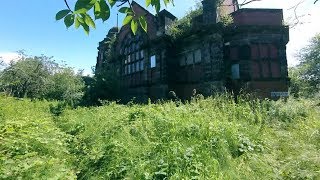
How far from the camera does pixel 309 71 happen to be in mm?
36188

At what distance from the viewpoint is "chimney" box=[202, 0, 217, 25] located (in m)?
15.7

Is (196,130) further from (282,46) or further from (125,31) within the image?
(125,31)

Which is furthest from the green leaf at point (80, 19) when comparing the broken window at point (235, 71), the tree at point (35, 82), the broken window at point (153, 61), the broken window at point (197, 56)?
the tree at point (35, 82)

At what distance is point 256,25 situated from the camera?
15.1 metres

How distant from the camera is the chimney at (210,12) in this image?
1567 cm

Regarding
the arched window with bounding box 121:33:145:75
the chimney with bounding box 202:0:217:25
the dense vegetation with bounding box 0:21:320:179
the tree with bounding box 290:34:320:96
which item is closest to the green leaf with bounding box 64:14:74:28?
the dense vegetation with bounding box 0:21:320:179

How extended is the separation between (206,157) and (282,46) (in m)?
12.1

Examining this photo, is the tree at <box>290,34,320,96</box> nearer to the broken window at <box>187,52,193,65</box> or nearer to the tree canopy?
the broken window at <box>187,52,193,65</box>

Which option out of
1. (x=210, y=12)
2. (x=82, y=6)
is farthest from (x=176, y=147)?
(x=210, y=12)

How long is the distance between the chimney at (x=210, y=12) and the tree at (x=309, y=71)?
66.8 ft

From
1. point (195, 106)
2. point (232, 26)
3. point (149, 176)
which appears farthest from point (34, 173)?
point (232, 26)

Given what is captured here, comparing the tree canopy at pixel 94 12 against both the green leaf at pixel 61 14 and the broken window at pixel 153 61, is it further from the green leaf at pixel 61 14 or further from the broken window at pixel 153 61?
the broken window at pixel 153 61

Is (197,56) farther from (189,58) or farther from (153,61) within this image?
(153,61)

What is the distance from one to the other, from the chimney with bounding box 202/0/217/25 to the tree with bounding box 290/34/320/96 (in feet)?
66.8
